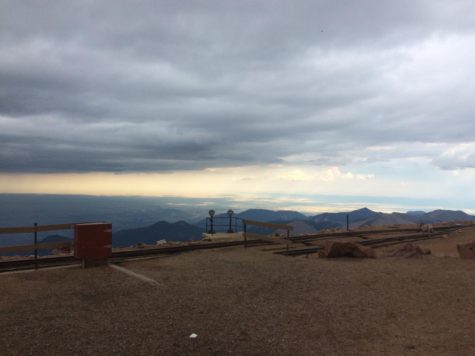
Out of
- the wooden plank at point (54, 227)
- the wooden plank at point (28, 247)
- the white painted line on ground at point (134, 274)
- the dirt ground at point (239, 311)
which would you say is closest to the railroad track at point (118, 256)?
the wooden plank at point (28, 247)

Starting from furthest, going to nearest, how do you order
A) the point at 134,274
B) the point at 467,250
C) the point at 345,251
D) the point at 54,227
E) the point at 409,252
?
the point at 409,252, the point at 345,251, the point at 467,250, the point at 54,227, the point at 134,274

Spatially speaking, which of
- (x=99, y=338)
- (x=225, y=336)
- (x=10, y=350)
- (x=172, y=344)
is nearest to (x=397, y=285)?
(x=225, y=336)

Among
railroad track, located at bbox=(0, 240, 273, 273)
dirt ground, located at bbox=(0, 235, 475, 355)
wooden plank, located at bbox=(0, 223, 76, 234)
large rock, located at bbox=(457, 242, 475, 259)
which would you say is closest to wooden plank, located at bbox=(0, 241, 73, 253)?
wooden plank, located at bbox=(0, 223, 76, 234)

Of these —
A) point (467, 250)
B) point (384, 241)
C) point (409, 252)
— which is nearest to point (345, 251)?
point (409, 252)

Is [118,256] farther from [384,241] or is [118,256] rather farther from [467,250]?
[384,241]

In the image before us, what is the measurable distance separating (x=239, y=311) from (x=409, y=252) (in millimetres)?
11581

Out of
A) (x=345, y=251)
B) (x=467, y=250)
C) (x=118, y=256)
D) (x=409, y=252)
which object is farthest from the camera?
(x=409, y=252)

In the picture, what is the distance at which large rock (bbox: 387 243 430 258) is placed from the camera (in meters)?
18.1

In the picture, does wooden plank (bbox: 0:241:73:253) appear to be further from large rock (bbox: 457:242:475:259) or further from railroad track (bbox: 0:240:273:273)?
large rock (bbox: 457:242:475:259)

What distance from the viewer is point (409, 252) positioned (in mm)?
18359

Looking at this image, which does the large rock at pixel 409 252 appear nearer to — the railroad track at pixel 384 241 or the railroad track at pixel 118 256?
the railroad track at pixel 384 241

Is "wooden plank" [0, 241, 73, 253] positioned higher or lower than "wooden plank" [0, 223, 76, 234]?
lower

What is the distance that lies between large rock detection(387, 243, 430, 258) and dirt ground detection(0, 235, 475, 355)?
124 inches

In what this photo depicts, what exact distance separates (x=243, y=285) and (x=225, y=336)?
4157 mm
